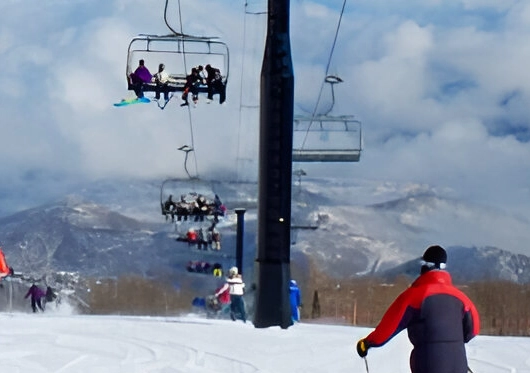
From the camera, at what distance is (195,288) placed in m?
78.6

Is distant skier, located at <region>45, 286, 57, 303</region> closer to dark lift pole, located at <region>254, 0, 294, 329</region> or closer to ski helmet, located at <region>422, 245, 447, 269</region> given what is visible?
dark lift pole, located at <region>254, 0, 294, 329</region>

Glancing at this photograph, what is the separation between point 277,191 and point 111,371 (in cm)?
372

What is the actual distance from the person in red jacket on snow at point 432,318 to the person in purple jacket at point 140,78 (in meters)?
10.8

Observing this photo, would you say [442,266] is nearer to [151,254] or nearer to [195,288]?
[195,288]

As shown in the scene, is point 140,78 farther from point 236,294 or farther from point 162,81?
point 236,294

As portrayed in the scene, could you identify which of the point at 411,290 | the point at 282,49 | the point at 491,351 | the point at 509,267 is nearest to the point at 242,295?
the point at 282,49

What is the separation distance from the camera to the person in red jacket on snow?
641 centimetres

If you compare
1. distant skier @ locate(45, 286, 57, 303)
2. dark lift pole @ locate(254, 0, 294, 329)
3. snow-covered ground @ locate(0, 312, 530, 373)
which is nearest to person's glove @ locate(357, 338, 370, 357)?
snow-covered ground @ locate(0, 312, 530, 373)

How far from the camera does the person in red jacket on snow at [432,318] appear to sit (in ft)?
21.0

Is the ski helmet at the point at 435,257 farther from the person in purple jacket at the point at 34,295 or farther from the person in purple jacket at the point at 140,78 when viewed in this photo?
the person in purple jacket at the point at 34,295

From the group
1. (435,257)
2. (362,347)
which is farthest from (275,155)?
(435,257)

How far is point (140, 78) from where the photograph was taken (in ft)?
55.5

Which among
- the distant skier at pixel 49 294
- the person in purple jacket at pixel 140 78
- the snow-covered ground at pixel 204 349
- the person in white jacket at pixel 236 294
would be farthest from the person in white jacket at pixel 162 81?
the distant skier at pixel 49 294

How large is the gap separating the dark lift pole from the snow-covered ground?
1.93 ft
